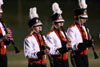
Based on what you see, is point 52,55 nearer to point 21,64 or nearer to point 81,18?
point 81,18

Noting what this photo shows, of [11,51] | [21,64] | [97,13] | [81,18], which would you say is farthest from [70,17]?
[81,18]

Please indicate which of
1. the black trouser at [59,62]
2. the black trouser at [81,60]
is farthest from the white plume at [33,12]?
the black trouser at [81,60]

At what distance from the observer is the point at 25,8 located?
37.4 meters

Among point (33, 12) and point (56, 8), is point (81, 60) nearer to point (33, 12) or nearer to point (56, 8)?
point (56, 8)

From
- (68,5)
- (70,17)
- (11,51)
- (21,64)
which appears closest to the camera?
(21,64)

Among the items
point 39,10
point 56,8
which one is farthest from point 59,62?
point 39,10

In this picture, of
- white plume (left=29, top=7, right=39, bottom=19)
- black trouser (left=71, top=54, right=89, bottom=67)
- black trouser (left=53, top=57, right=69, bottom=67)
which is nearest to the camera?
white plume (left=29, top=7, right=39, bottom=19)

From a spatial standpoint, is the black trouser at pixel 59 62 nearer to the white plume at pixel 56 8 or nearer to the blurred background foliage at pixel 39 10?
the white plume at pixel 56 8

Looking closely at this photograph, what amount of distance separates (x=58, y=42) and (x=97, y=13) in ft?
93.6

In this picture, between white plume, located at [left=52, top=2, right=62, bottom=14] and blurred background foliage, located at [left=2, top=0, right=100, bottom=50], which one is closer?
white plume, located at [left=52, top=2, right=62, bottom=14]

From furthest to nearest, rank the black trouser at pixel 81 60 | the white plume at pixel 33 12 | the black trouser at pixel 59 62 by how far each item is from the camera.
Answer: the black trouser at pixel 81 60 < the black trouser at pixel 59 62 < the white plume at pixel 33 12

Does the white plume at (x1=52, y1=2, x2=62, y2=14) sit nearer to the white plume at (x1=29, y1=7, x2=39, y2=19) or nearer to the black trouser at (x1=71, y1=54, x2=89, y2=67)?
the white plume at (x1=29, y1=7, x2=39, y2=19)

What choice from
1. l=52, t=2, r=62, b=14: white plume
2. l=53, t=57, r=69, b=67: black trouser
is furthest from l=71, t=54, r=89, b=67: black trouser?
l=52, t=2, r=62, b=14: white plume

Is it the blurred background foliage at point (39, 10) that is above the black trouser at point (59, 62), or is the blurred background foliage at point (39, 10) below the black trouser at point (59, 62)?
above
